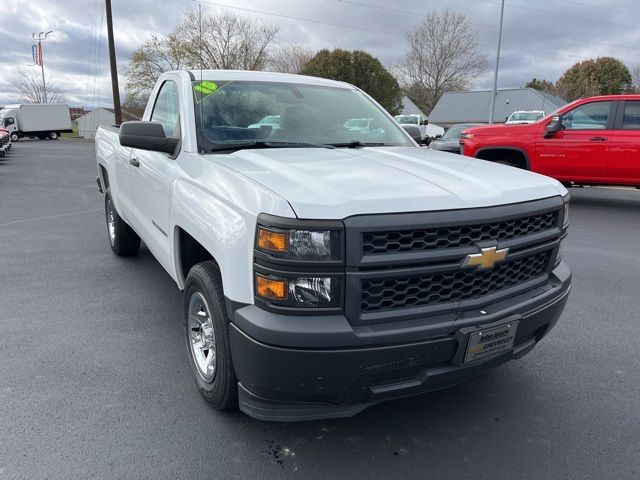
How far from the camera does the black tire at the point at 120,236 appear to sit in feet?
17.6

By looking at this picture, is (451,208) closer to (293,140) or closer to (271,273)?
(271,273)

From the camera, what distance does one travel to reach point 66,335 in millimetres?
3689

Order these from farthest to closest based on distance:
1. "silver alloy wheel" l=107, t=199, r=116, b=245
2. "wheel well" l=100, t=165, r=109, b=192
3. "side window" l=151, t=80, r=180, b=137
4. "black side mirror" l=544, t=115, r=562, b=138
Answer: "black side mirror" l=544, t=115, r=562, b=138 → "wheel well" l=100, t=165, r=109, b=192 → "silver alloy wheel" l=107, t=199, r=116, b=245 → "side window" l=151, t=80, r=180, b=137

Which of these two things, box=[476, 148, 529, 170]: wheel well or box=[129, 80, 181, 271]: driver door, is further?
box=[476, 148, 529, 170]: wheel well

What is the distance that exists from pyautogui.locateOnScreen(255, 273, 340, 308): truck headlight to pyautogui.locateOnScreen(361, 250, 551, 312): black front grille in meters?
0.13

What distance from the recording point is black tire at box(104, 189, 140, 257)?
536 cm

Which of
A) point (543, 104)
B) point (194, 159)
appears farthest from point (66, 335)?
point (543, 104)

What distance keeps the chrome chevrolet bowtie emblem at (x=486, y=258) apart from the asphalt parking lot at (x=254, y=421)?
0.95m

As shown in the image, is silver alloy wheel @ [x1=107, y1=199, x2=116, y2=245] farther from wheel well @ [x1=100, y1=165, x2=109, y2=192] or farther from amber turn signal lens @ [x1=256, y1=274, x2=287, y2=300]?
amber turn signal lens @ [x1=256, y1=274, x2=287, y2=300]

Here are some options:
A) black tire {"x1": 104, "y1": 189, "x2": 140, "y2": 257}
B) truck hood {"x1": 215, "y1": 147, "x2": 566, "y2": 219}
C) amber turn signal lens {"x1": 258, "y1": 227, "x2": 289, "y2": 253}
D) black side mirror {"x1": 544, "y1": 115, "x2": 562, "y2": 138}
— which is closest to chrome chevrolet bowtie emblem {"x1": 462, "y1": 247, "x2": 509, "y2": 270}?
truck hood {"x1": 215, "y1": 147, "x2": 566, "y2": 219}

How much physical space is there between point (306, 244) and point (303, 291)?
19 cm

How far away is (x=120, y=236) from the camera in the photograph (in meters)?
5.43

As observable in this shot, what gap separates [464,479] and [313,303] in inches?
42.8

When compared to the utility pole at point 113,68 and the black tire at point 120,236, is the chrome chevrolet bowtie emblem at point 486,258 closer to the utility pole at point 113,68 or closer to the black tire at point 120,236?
the black tire at point 120,236
